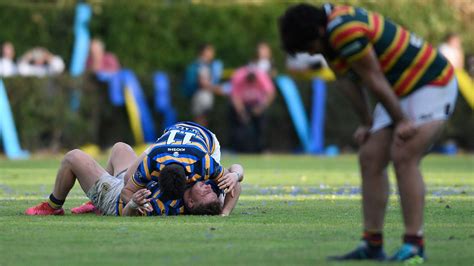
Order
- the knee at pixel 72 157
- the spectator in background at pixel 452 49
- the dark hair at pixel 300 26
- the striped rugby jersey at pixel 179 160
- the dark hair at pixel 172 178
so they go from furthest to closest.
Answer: the spectator in background at pixel 452 49 → the knee at pixel 72 157 → the striped rugby jersey at pixel 179 160 → the dark hair at pixel 172 178 → the dark hair at pixel 300 26

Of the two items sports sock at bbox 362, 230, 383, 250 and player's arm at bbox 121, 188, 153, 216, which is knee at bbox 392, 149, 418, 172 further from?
player's arm at bbox 121, 188, 153, 216

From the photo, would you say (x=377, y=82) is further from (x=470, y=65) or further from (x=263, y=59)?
(x=470, y=65)

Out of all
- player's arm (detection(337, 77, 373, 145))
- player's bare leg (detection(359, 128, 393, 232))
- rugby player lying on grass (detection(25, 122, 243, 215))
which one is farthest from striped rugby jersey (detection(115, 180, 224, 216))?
player's bare leg (detection(359, 128, 393, 232))

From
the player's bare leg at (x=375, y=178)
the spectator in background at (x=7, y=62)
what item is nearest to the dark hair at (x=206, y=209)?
the player's bare leg at (x=375, y=178)

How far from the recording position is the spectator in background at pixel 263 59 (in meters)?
26.0

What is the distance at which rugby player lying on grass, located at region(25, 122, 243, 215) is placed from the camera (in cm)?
993

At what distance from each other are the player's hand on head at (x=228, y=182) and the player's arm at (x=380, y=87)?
3.05 m

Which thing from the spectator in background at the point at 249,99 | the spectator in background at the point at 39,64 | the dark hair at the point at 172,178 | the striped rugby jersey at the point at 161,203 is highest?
the dark hair at the point at 172,178

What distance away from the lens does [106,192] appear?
10781mm

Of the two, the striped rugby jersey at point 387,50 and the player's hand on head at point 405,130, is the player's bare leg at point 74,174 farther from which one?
the player's hand on head at point 405,130

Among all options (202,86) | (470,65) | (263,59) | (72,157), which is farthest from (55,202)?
(470,65)

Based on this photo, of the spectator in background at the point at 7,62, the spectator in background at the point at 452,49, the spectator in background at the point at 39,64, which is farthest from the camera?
the spectator in background at the point at 452,49

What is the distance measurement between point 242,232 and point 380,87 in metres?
2.31

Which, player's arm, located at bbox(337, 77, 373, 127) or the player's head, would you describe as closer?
player's arm, located at bbox(337, 77, 373, 127)
